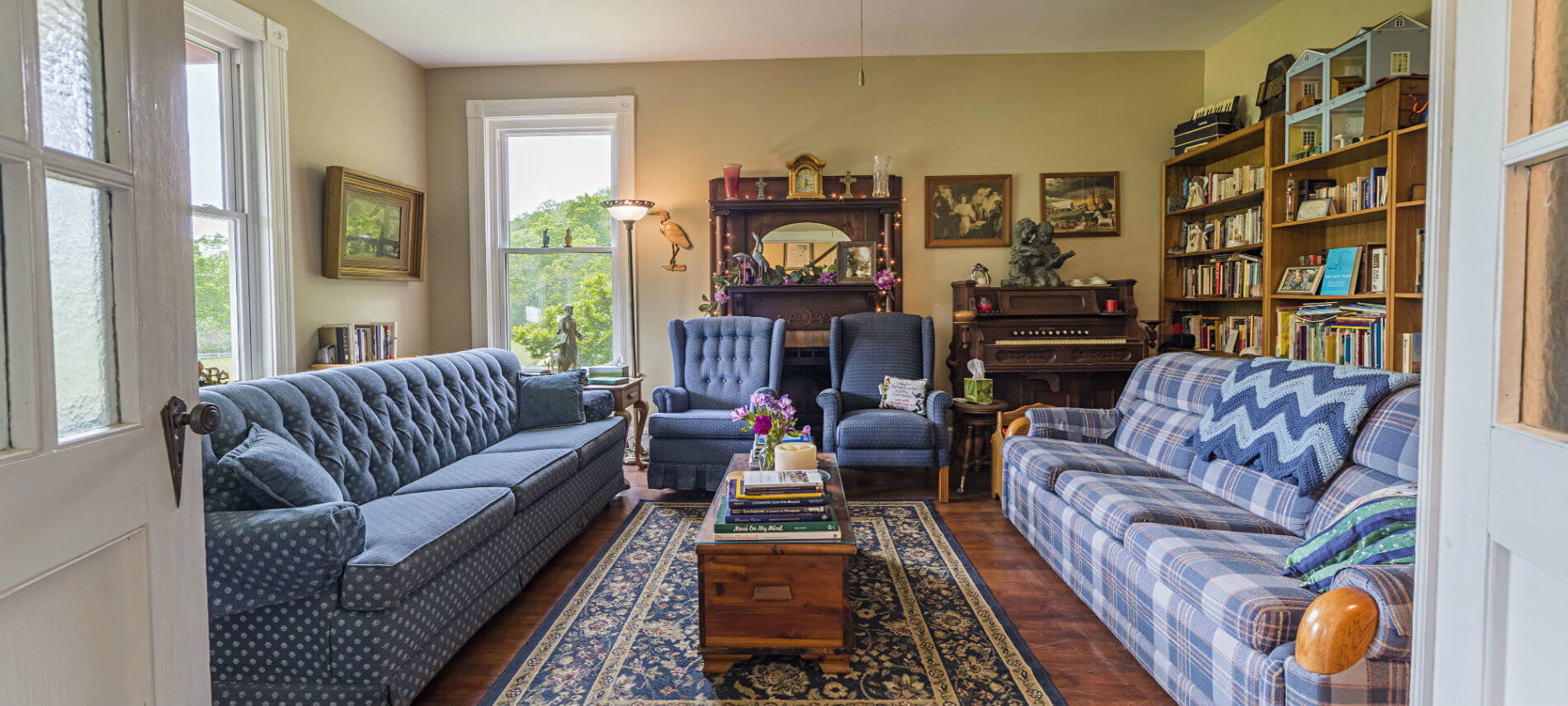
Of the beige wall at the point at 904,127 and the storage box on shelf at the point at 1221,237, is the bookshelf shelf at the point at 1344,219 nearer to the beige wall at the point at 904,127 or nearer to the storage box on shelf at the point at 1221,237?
the storage box on shelf at the point at 1221,237

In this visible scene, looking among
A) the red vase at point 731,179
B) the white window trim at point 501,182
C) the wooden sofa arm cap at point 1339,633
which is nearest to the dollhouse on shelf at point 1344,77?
the wooden sofa arm cap at point 1339,633

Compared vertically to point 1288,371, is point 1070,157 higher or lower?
higher

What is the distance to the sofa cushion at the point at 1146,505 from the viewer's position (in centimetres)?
230

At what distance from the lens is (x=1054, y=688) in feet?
6.81

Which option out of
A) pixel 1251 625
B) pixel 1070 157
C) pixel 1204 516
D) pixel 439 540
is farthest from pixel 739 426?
pixel 1070 157

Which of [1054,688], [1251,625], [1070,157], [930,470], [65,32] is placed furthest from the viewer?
[1070,157]

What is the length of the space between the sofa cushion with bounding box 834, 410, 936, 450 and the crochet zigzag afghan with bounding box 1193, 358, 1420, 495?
146 cm

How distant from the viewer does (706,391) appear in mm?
4621

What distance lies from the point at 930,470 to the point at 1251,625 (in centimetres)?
314

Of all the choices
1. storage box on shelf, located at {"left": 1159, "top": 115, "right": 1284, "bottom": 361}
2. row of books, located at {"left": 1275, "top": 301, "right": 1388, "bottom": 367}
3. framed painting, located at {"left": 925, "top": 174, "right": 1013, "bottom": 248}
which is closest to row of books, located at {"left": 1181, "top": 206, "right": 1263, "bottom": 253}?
storage box on shelf, located at {"left": 1159, "top": 115, "right": 1284, "bottom": 361}

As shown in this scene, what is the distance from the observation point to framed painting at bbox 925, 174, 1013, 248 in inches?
208

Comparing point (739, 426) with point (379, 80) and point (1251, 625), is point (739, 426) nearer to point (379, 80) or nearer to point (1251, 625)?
point (1251, 625)

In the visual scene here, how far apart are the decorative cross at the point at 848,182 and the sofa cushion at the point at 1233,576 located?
351 cm

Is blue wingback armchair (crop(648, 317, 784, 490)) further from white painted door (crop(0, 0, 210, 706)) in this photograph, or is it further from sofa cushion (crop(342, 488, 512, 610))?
white painted door (crop(0, 0, 210, 706))
